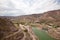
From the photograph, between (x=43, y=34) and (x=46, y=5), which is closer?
(x=43, y=34)

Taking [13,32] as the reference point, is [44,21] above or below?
above

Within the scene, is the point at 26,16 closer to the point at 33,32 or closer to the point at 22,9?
the point at 22,9

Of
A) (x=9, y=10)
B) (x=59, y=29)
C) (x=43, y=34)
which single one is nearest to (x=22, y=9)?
(x=9, y=10)

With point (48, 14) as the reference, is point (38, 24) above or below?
below

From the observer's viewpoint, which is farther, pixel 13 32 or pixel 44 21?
pixel 44 21

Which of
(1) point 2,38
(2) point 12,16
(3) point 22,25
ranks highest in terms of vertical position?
(2) point 12,16

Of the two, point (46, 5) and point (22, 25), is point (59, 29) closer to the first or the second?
point (46, 5)

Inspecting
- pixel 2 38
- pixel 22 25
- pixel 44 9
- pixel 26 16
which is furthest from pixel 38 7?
pixel 2 38
